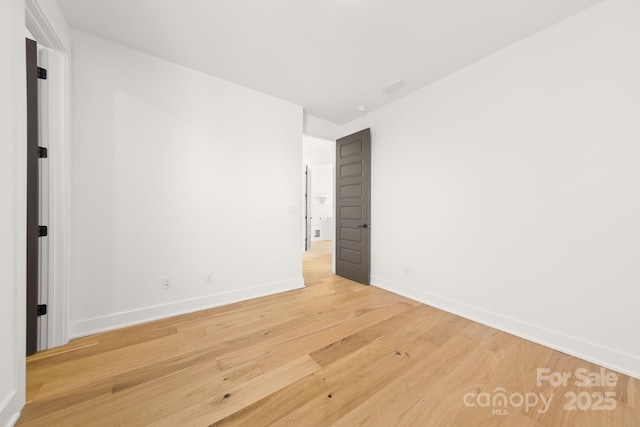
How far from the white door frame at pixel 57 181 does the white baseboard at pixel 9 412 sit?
0.85 metres

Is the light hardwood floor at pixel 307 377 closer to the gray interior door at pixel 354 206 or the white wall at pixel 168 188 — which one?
the white wall at pixel 168 188

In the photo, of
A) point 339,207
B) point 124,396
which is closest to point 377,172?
point 339,207

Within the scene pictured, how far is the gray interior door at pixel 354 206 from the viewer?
3.53m

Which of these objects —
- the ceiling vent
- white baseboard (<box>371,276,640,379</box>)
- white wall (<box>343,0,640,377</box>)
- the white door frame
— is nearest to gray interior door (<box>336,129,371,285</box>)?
the ceiling vent

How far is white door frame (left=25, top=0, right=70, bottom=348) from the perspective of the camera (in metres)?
1.78

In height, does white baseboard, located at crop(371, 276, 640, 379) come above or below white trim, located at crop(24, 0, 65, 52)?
below

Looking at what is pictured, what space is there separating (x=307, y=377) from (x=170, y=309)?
5.88ft

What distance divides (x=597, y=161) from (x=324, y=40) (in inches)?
99.0

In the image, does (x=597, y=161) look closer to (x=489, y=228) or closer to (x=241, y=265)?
(x=489, y=228)

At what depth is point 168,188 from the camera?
7.86ft

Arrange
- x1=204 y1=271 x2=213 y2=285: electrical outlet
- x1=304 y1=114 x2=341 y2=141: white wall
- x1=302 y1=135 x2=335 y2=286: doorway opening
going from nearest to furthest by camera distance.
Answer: x1=204 y1=271 x2=213 y2=285: electrical outlet
x1=304 y1=114 x2=341 y2=141: white wall
x1=302 y1=135 x2=335 y2=286: doorway opening

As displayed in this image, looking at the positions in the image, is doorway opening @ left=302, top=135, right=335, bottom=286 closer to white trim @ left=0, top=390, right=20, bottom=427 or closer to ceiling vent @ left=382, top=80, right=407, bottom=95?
ceiling vent @ left=382, top=80, right=407, bottom=95

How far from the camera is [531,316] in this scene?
6.53 ft

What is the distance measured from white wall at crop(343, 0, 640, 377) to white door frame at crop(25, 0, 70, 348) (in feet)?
12.0
